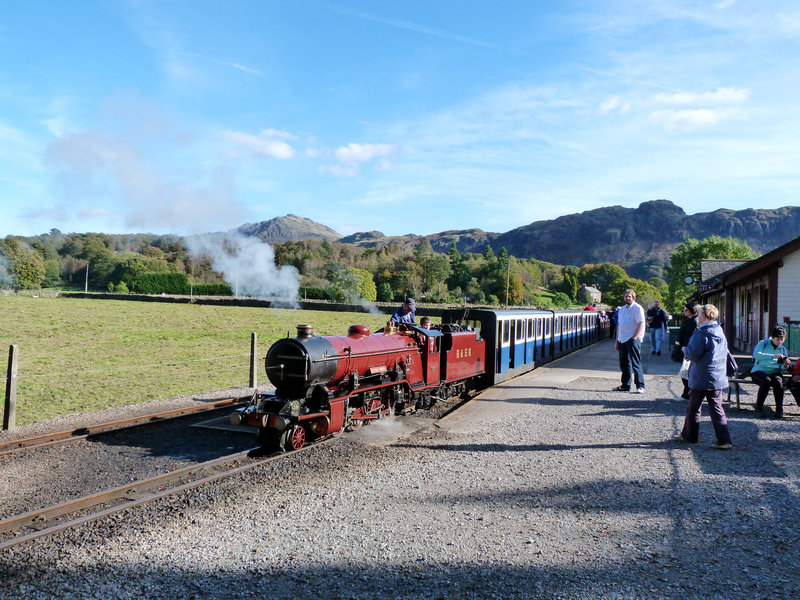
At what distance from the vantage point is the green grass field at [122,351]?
1226cm

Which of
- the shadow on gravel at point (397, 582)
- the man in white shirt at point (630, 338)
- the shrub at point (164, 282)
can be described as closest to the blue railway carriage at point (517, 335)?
the man in white shirt at point (630, 338)

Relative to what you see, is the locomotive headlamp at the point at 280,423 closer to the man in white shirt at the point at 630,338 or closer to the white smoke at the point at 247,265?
the man in white shirt at the point at 630,338

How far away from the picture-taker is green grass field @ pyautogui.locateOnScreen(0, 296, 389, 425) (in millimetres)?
12258

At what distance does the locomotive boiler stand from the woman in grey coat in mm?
4445

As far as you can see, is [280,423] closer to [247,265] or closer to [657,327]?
[247,265]

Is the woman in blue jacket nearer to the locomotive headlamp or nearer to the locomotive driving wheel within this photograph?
the locomotive driving wheel

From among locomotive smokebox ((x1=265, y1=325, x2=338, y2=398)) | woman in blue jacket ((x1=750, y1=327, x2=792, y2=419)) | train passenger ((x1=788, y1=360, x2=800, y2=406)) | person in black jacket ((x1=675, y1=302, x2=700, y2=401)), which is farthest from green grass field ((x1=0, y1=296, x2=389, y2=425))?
train passenger ((x1=788, y1=360, x2=800, y2=406))

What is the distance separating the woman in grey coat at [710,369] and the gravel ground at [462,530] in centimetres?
42

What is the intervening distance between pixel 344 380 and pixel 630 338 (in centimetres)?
680

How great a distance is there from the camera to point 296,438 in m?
7.58

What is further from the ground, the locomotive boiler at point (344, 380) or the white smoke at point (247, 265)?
the white smoke at point (247, 265)

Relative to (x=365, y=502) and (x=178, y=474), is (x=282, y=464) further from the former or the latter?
(x=365, y=502)

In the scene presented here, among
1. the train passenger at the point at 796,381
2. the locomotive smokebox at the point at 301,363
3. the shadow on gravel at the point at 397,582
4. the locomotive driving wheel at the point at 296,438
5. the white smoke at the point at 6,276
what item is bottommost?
the shadow on gravel at the point at 397,582

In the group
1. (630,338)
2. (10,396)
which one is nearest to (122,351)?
(10,396)
